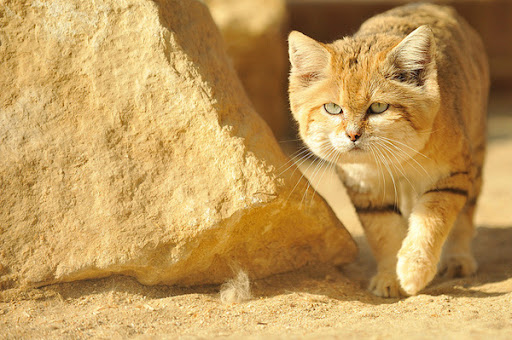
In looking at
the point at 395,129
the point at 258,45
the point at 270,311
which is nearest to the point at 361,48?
the point at 395,129

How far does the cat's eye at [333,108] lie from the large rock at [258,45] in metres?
4.10

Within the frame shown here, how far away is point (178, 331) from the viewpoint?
2637 millimetres

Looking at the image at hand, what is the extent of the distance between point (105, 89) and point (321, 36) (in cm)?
732

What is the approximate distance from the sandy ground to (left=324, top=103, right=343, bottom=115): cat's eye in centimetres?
102

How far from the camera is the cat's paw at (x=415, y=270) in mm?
3146

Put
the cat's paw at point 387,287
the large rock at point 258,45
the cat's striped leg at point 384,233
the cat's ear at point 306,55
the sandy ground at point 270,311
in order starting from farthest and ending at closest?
the large rock at point 258,45, the cat's striped leg at point 384,233, the cat's paw at point 387,287, the cat's ear at point 306,55, the sandy ground at point 270,311

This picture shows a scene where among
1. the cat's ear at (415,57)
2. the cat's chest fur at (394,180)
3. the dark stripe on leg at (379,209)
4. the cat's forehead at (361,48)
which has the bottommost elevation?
the dark stripe on leg at (379,209)

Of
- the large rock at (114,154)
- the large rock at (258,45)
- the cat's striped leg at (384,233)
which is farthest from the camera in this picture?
the large rock at (258,45)

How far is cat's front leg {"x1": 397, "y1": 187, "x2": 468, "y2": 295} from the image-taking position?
10.4ft

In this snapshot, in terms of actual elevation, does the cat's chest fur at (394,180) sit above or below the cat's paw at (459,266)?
above

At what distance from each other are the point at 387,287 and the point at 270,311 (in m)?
Result: 0.93

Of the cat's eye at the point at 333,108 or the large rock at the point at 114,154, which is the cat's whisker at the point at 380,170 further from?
the large rock at the point at 114,154

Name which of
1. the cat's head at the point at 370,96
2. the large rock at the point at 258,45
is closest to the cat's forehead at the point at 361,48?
the cat's head at the point at 370,96

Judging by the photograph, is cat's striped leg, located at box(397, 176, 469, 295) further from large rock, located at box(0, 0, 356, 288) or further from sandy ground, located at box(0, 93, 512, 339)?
large rock, located at box(0, 0, 356, 288)
